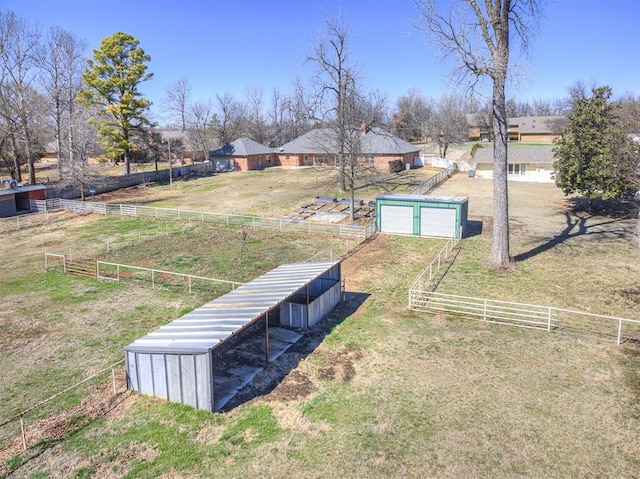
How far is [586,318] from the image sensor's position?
17.7m

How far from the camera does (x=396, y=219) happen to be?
3134cm

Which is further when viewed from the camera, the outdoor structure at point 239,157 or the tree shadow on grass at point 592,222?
the outdoor structure at point 239,157

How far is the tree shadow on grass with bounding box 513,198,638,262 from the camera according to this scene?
28.7 metres

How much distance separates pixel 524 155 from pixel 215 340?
169 feet

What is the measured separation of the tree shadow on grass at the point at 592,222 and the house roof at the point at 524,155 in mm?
12446

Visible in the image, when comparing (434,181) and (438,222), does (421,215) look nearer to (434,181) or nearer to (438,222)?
(438,222)

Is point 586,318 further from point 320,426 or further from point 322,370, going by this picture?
point 320,426

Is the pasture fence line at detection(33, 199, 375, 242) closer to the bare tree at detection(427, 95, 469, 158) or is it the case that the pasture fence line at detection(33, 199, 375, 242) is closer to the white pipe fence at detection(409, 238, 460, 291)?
the white pipe fence at detection(409, 238, 460, 291)

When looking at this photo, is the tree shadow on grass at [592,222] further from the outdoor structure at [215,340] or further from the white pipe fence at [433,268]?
the outdoor structure at [215,340]

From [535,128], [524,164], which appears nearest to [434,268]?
[524,164]

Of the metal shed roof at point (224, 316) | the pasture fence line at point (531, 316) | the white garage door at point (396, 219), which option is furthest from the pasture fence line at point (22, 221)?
the pasture fence line at point (531, 316)

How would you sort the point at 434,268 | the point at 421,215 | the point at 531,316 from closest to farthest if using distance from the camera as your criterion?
the point at 531,316 → the point at 434,268 → the point at 421,215

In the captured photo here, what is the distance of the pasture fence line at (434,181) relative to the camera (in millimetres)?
43969

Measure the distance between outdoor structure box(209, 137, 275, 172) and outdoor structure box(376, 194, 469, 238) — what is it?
3679cm
